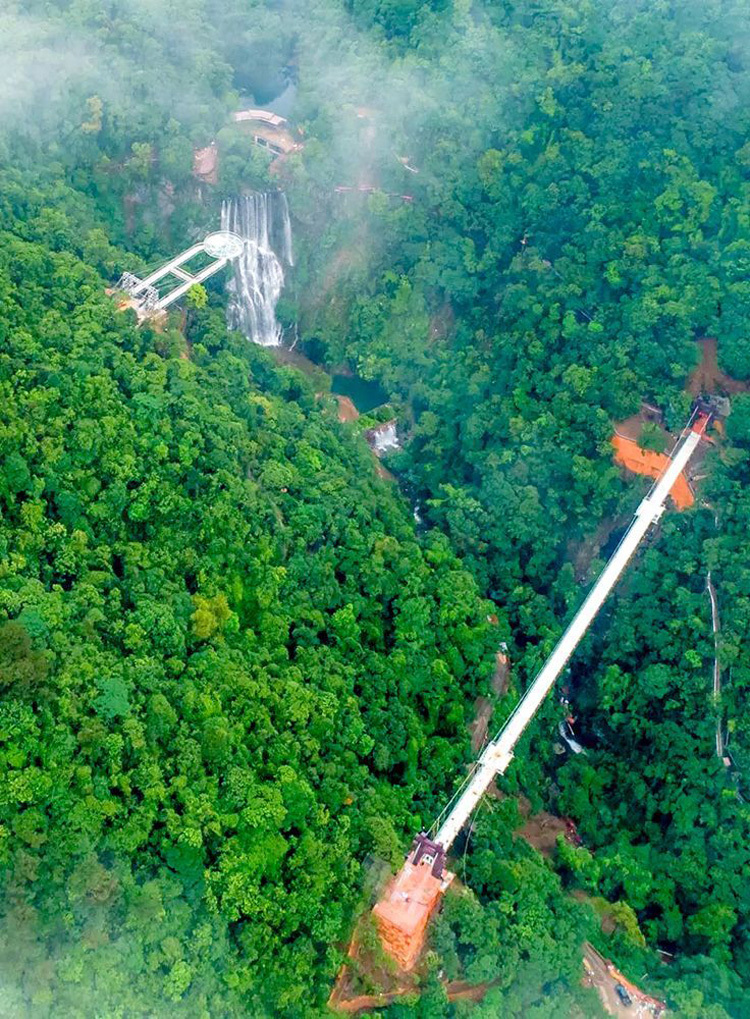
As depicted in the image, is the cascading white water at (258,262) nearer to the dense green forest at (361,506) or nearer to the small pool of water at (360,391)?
the dense green forest at (361,506)

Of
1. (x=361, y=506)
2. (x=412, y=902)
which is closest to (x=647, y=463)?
(x=361, y=506)

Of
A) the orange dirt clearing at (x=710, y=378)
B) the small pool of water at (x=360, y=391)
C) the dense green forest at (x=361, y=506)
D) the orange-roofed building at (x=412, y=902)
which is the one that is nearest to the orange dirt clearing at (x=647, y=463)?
the dense green forest at (x=361, y=506)

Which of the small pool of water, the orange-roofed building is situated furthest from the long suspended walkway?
the small pool of water

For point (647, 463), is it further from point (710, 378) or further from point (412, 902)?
point (412, 902)

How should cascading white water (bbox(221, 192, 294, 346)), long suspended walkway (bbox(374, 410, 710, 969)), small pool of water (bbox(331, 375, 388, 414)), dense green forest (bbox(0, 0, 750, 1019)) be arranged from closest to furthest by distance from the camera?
dense green forest (bbox(0, 0, 750, 1019)) → long suspended walkway (bbox(374, 410, 710, 969)) → cascading white water (bbox(221, 192, 294, 346)) → small pool of water (bbox(331, 375, 388, 414))

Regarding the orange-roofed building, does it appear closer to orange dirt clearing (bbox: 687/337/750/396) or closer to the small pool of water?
orange dirt clearing (bbox: 687/337/750/396)

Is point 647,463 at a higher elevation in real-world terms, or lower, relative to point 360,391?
higher

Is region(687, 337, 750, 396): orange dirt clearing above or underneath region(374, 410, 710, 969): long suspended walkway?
above
